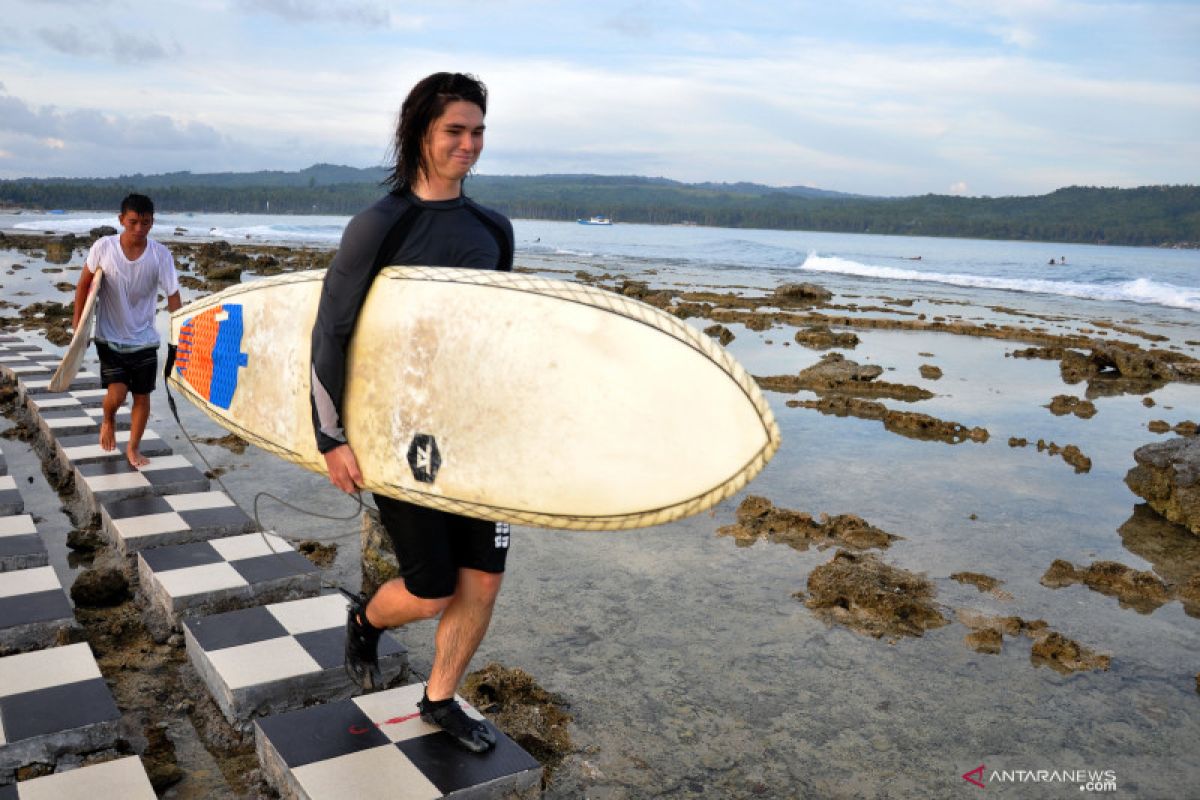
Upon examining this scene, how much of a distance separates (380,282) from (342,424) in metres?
0.42


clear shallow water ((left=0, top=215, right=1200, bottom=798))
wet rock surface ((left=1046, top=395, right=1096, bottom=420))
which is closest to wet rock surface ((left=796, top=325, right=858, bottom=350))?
wet rock surface ((left=1046, top=395, right=1096, bottom=420))

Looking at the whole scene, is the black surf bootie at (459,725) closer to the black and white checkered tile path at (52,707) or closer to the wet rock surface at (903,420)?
the black and white checkered tile path at (52,707)

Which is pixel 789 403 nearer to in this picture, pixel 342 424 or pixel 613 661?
pixel 613 661

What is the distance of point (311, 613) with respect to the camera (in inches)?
142

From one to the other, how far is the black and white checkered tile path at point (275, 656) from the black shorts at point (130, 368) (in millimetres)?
2403

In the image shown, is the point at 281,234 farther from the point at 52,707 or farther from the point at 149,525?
the point at 52,707

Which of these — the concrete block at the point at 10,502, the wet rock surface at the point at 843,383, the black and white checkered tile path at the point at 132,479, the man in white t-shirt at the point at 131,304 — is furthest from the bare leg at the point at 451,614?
the wet rock surface at the point at 843,383

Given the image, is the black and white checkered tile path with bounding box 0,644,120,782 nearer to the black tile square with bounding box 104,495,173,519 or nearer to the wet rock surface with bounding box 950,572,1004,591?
the black tile square with bounding box 104,495,173,519

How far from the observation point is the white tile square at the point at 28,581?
12.1 feet

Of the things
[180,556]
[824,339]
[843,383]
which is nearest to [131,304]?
[180,556]

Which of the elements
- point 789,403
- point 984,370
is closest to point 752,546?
point 789,403

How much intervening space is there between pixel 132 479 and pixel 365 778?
3.40 metres

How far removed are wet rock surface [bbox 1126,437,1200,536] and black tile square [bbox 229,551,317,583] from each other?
5.38 metres

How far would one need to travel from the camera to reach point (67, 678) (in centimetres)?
306
